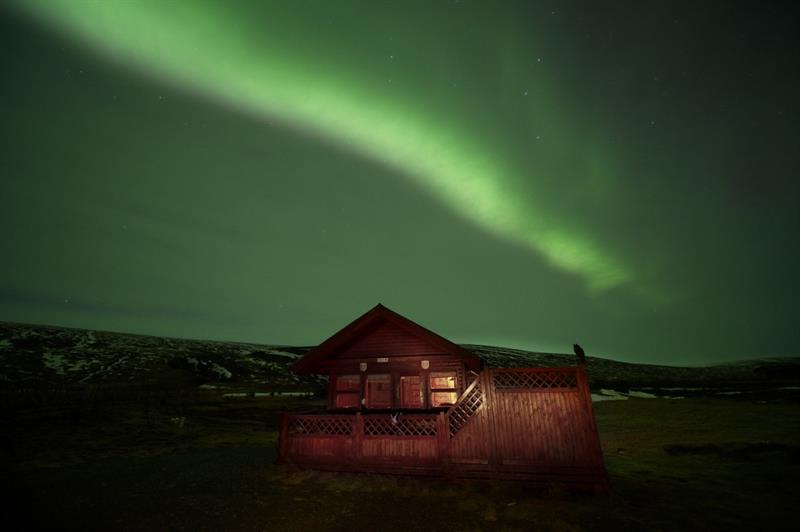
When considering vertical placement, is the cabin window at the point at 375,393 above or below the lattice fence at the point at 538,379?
below

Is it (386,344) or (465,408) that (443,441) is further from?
(386,344)

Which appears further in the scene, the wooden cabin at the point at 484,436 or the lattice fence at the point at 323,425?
the lattice fence at the point at 323,425

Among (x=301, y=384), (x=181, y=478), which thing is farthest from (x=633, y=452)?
(x=301, y=384)

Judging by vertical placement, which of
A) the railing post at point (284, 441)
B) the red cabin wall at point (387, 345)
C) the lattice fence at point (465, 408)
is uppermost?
the red cabin wall at point (387, 345)

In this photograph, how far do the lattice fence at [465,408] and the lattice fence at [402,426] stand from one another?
2.08ft

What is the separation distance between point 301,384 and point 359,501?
177 ft

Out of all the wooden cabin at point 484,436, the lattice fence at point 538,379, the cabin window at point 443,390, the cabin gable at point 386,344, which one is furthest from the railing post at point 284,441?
the lattice fence at point 538,379

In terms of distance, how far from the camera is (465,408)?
10797 mm

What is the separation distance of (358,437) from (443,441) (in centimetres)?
284

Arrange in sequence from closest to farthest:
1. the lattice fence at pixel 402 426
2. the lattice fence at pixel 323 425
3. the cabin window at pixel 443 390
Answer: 1. the lattice fence at pixel 402 426
2. the lattice fence at pixel 323 425
3. the cabin window at pixel 443 390

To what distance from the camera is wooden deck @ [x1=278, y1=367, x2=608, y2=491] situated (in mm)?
9586

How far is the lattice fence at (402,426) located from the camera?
11195 millimetres

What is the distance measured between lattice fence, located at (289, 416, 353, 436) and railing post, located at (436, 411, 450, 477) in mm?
3043

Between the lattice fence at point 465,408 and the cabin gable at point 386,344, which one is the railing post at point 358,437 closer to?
the lattice fence at point 465,408
